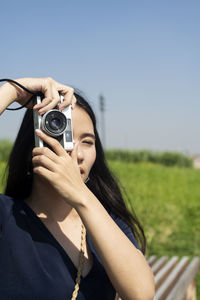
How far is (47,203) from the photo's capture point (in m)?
2.09

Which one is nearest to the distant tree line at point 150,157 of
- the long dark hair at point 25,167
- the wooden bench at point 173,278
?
the wooden bench at point 173,278

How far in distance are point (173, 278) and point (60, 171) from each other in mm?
2621

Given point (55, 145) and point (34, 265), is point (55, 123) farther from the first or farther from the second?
point (34, 265)

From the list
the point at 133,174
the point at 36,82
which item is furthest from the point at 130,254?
the point at 133,174

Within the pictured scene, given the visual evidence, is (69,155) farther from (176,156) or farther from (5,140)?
(176,156)

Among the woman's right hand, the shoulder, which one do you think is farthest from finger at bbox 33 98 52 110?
the shoulder

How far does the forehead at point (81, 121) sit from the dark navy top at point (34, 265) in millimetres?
485

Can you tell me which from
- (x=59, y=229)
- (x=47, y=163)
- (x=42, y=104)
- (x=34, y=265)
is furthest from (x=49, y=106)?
(x=34, y=265)

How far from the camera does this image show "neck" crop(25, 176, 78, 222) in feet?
6.76

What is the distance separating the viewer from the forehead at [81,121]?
2115 mm

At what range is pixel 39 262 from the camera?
1850mm

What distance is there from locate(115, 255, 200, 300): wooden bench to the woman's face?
68.3 inches

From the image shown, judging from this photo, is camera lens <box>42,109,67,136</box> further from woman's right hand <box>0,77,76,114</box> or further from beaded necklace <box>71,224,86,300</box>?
beaded necklace <box>71,224,86,300</box>

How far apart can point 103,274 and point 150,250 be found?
4.60 m
